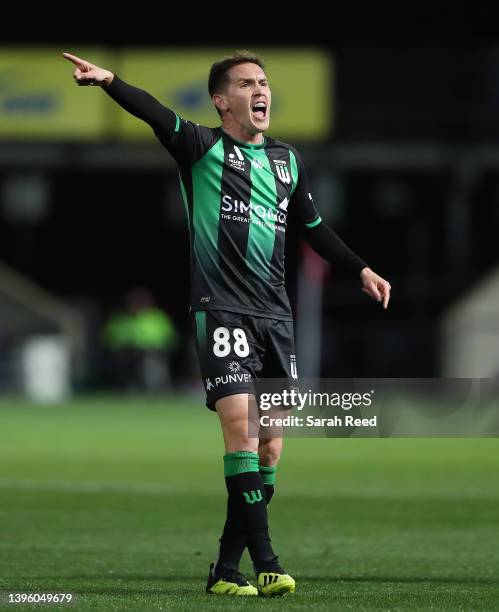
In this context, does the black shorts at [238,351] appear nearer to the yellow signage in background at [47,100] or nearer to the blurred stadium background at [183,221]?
the blurred stadium background at [183,221]

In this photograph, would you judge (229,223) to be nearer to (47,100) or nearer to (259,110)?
(259,110)

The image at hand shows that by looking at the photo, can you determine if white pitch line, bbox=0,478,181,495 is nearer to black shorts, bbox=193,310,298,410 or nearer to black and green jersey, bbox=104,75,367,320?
black shorts, bbox=193,310,298,410

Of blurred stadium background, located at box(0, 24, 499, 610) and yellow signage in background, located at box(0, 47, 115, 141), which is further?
yellow signage in background, located at box(0, 47, 115, 141)

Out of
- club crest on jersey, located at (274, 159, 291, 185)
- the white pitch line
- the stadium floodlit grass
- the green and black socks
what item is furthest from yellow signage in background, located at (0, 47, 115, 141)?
the green and black socks

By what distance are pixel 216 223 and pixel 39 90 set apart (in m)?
25.9

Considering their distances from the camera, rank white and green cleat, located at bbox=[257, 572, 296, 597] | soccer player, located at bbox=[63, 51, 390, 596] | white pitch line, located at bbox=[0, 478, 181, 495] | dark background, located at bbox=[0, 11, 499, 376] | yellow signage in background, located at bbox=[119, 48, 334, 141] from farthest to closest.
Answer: dark background, located at bbox=[0, 11, 499, 376], yellow signage in background, located at bbox=[119, 48, 334, 141], white pitch line, located at bbox=[0, 478, 181, 495], soccer player, located at bbox=[63, 51, 390, 596], white and green cleat, located at bbox=[257, 572, 296, 597]

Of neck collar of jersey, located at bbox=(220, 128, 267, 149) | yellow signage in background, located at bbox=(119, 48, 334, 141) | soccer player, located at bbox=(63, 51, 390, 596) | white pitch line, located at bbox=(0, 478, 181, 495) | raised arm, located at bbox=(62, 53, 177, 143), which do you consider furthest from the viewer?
yellow signage in background, located at bbox=(119, 48, 334, 141)

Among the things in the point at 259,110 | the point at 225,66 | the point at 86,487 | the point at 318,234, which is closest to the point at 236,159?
the point at 259,110

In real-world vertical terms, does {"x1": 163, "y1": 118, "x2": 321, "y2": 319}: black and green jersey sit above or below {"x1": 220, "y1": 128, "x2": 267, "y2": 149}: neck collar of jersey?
below

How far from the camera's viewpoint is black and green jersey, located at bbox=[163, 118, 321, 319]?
6758mm

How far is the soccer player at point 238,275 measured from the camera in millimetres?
6648

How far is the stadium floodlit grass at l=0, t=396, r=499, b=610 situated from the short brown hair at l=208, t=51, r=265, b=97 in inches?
88.3

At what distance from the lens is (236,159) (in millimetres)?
6840

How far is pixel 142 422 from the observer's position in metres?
21.5
